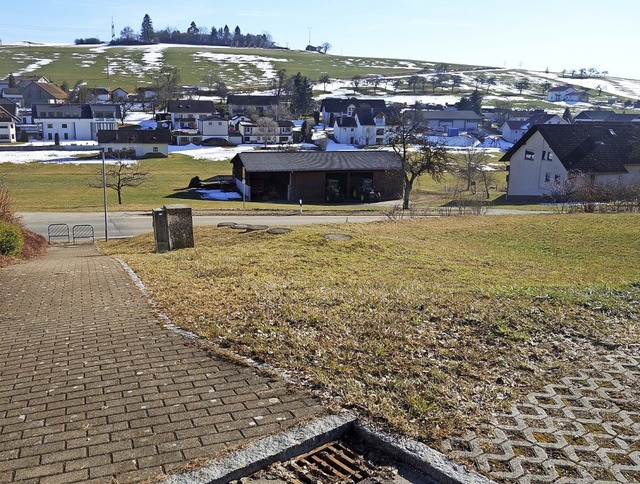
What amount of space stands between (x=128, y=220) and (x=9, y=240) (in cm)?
1342

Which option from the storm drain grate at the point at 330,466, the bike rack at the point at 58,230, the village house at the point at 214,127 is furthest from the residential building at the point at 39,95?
the storm drain grate at the point at 330,466

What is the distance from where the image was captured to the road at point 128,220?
26.2 m

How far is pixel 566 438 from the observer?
4531 mm

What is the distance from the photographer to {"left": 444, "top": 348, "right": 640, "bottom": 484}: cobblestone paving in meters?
4.08

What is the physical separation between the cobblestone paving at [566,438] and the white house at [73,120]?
10162cm

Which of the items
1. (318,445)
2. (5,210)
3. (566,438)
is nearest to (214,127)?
(5,210)

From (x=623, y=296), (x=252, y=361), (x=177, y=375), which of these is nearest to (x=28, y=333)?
(x=177, y=375)

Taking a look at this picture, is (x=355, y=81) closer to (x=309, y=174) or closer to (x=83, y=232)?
(x=309, y=174)

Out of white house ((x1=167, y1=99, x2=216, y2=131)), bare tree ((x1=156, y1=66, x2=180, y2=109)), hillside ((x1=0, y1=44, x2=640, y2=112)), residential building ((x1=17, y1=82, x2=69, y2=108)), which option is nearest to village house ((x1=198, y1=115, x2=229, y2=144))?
white house ((x1=167, y1=99, x2=216, y2=131))

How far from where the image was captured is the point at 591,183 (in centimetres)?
3378

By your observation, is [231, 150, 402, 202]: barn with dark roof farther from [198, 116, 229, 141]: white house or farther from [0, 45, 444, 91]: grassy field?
[0, 45, 444, 91]: grassy field

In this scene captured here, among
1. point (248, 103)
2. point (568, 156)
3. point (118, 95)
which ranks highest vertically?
point (118, 95)

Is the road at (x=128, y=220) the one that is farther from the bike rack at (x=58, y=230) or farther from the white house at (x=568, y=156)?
the white house at (x=568, y=156)

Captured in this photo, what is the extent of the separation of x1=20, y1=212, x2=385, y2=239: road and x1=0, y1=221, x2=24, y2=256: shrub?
8.21 m
